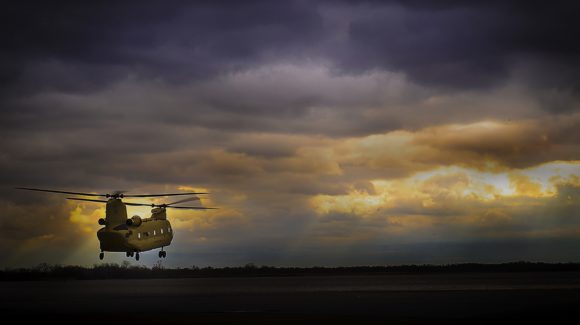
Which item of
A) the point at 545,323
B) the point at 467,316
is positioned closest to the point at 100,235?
the point at 467,316

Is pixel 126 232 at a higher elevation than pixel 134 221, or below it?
below

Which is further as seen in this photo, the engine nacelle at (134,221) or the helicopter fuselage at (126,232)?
the engine nacelle at (134,221)

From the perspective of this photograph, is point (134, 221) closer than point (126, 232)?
No

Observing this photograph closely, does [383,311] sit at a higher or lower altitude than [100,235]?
lower

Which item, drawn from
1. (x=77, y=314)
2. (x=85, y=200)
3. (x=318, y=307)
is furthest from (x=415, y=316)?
(x=85, y=200)

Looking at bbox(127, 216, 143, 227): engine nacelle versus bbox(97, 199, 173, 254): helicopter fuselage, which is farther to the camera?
bbox(127, 216, 143, 227): engine nacelle

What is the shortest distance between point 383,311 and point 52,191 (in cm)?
5070

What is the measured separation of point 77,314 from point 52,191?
30596mm

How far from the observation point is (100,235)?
365ft

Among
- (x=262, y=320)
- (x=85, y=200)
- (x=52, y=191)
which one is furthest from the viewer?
(x=85, y=200)

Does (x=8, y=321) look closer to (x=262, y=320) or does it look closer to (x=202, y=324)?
(x=202, y=324)

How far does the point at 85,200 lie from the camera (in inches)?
4242

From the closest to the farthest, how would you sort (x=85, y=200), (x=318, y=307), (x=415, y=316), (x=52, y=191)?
(x=415, y=316), (x=318, y=307), (x=52, y=191), (x=85, y=200)

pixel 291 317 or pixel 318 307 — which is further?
pixel 318 307
